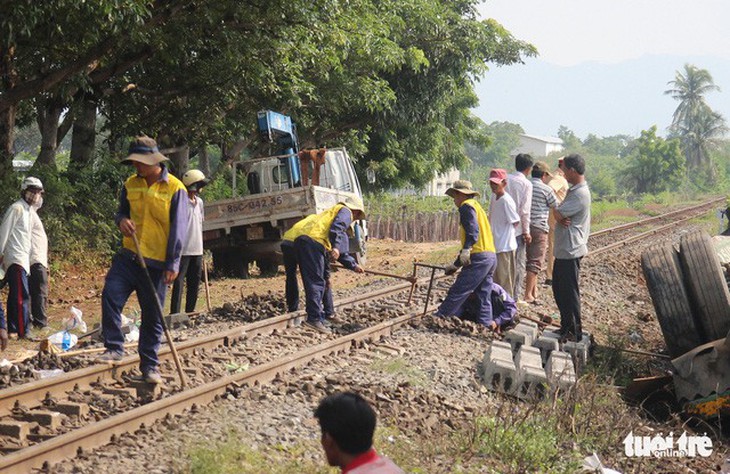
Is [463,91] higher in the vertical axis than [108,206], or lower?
higher

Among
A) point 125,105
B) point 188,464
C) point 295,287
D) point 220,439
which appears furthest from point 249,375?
point 125,105

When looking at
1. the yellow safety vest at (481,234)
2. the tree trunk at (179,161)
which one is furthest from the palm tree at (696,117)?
the yellow safety vest at (481,234)

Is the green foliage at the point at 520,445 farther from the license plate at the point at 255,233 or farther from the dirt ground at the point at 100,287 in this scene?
the license plate at the point at 255,233

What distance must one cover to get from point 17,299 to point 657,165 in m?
62.0

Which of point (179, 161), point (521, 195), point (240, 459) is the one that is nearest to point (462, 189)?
point (521, 195)

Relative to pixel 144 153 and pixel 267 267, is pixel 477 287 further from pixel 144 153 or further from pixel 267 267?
pixel 267 267

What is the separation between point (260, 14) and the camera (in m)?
14.7

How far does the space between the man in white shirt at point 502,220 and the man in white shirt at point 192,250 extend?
3.59 metres

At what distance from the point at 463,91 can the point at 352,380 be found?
23.6 metres

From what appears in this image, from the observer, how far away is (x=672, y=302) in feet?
26.6

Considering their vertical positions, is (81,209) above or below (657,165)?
below

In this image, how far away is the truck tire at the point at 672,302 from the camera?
317 inches

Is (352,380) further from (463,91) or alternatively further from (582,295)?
(463,91)

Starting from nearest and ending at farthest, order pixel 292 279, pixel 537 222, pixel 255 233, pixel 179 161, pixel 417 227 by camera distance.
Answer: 1. pixel 292 279
2. pixel 537 222
3. pixel 255 233
4. pixel 179 161
5. pixel 417 227
